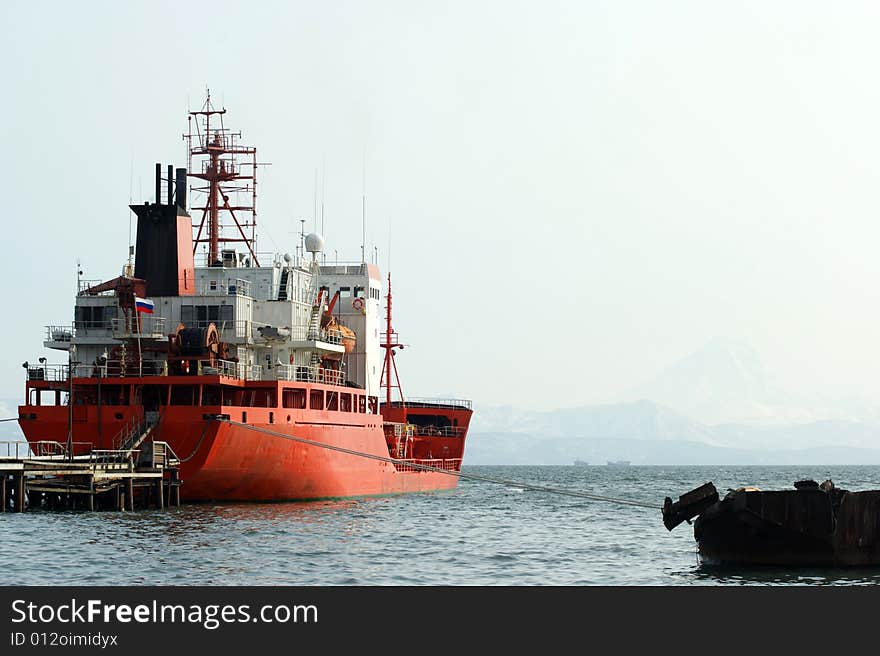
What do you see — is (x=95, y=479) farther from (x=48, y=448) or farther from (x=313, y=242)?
(x=313, y=242)

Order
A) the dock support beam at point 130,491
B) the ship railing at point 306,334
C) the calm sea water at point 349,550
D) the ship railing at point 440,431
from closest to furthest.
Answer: the calm sea water at point 349,550, the dock support beam at point 130,491, the ship railing at point 306,334, the ship railing at point 440,431

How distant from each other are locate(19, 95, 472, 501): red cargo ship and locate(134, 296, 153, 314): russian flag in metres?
0.05

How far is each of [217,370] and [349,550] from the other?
43.4 ft

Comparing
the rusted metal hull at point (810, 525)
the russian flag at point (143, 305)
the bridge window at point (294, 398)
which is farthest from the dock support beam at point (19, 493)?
the rusted metal hull at point (810, 525)

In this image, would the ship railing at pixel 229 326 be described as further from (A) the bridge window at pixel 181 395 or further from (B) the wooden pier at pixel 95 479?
(B) the wooden pier at pixel 95 479

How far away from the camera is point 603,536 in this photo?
36.7 metres

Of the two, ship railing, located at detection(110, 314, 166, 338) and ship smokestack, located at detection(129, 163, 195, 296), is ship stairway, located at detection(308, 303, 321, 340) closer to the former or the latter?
ship smokestack, located at detection(129, 163, 195, 296)

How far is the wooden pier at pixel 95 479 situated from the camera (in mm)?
39406

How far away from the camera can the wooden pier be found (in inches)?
1551

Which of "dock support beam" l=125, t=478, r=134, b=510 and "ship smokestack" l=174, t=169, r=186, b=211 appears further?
"ship smokestack" l=174, t=169, r=186, b=211

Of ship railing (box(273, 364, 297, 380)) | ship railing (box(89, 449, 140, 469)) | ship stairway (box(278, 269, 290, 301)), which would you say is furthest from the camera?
ship stairway (box(278, 269, 290, 301))

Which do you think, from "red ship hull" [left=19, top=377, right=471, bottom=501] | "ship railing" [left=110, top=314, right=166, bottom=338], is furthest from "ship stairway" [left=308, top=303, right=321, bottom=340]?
"ship railing" [left=110, top=314, right=166, bottom=338]

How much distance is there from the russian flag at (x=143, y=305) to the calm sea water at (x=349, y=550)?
7054mm
